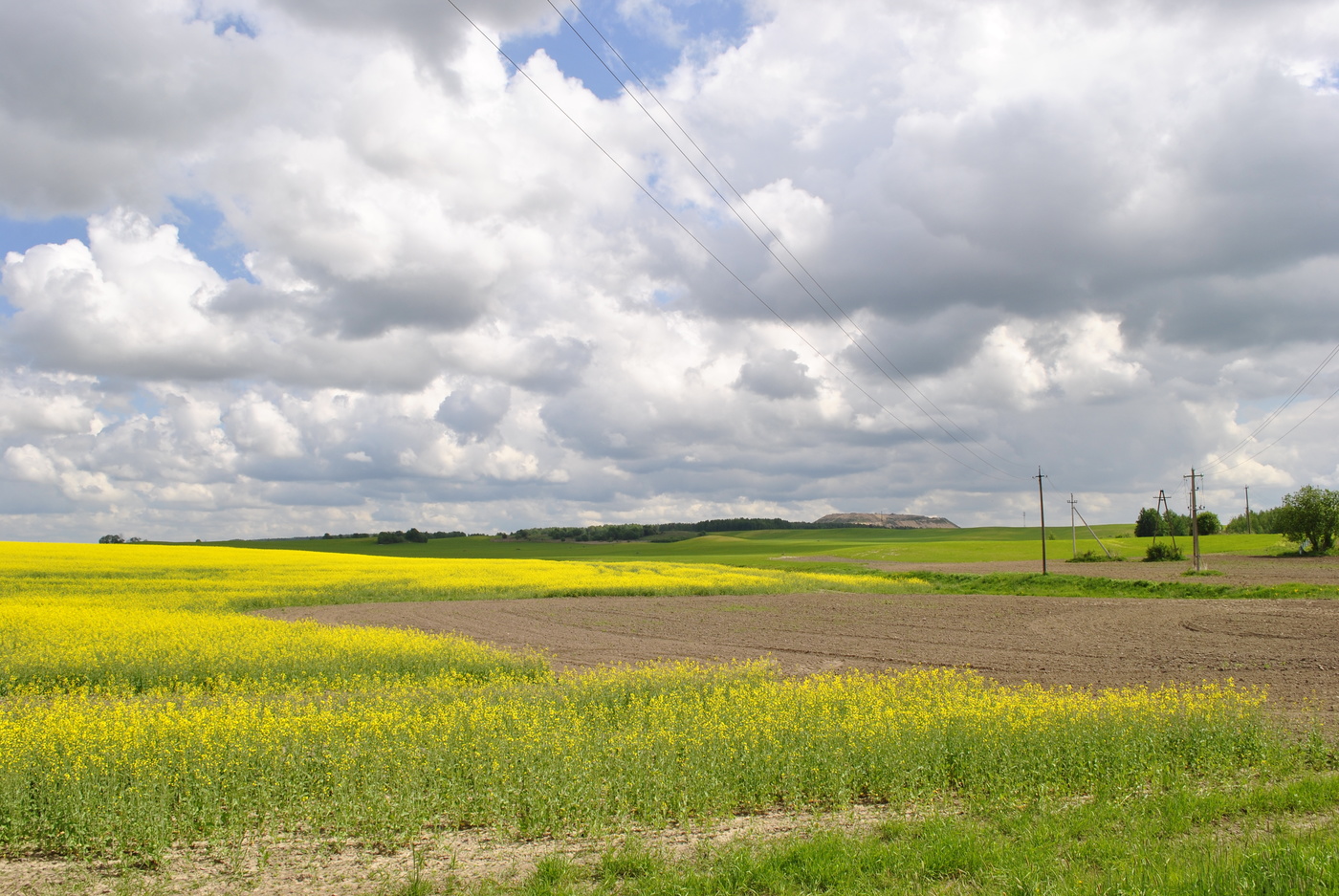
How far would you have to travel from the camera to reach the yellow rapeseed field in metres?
7.25

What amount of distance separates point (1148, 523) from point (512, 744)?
425 feet

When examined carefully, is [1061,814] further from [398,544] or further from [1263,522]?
[1263,522]

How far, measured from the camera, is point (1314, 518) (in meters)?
67.9

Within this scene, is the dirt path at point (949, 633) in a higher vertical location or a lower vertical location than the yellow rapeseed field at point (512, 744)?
lower

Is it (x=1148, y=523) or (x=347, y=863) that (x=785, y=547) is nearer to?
(x=1148, y=523)

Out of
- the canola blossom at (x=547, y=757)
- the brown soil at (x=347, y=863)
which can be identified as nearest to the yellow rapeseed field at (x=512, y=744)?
the canola blossom at (x=547, y=757)

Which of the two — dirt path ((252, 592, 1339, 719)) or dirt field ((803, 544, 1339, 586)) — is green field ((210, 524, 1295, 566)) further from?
dirt path ((252, 592, 1339, 719))

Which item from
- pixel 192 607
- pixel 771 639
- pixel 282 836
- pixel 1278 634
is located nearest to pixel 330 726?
pixel 282 836

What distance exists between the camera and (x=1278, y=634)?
69.9 feet

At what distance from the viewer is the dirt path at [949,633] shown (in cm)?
1673

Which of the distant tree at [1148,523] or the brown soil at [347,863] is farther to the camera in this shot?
the distant tree at [1148,523]

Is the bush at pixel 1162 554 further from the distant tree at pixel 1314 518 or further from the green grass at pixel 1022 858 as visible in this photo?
the green grass at pixel 1022 858

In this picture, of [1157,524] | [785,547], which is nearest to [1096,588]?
[785,547]

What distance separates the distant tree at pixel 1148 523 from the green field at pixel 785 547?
411cm
